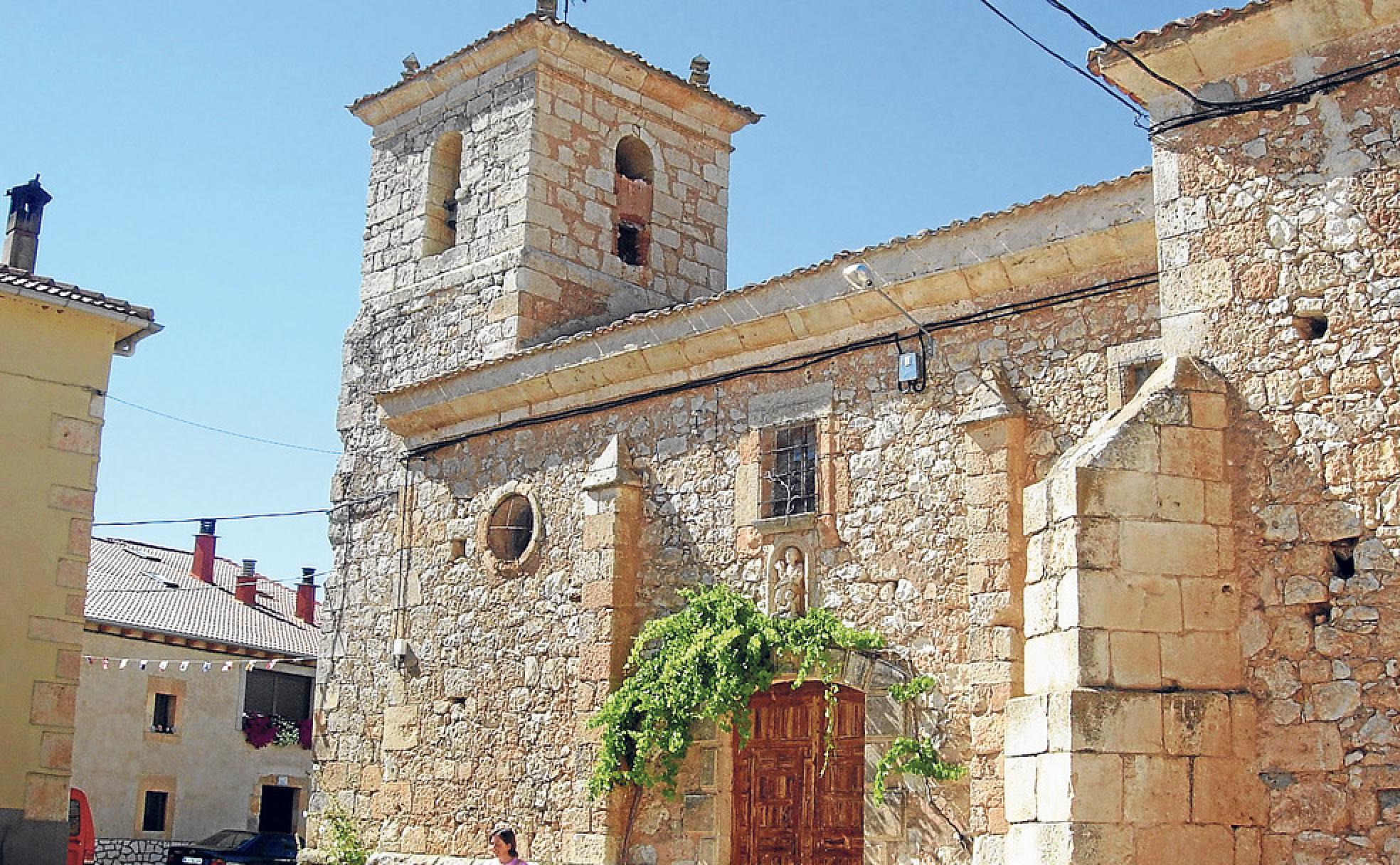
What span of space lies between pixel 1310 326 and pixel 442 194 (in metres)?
11.1

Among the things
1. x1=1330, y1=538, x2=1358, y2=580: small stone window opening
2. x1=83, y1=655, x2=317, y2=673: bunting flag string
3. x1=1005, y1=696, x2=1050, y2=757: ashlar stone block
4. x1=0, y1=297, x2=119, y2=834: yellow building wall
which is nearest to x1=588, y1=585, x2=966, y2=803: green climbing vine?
x1=1005, y1=696, x2=1050, y2=757: ashlar stone block

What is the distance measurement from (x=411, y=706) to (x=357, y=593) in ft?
5.25

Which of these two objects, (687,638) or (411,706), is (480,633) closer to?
(411,706)

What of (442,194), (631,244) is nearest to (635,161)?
(631,244)

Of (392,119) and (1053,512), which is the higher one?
(392,119)

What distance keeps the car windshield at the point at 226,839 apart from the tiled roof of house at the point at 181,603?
3352mm

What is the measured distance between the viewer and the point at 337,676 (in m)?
16.1

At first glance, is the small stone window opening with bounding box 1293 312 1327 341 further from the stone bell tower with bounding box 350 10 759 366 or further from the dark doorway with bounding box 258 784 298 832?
the dark doorway with bounding box 258 784 298 832

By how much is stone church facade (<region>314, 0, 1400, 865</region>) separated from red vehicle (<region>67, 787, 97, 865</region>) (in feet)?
9.16

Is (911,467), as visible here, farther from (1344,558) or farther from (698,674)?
(1344,558)

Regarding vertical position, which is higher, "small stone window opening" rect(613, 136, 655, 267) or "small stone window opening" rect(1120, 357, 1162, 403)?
"small stone window opening" rect(613, 136, 655, 267)

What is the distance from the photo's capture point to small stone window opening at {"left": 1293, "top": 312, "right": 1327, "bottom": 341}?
25.5ft

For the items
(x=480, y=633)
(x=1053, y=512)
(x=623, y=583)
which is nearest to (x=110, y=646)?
(x=480, y=633)

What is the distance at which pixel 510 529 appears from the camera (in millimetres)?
14836
